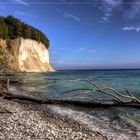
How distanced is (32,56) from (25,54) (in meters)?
5.93

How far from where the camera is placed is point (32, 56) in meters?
86.2

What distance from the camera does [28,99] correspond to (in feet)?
51.3

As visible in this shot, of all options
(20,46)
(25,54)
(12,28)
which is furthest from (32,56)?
(12,28)

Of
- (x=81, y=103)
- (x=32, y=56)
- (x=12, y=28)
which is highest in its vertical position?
(x=12, y=28)

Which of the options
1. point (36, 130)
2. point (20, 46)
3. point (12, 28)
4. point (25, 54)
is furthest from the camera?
point (25, 54)

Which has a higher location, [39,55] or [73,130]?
[39,55]

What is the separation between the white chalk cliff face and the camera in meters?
78.2

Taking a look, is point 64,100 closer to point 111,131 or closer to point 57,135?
point 111,131

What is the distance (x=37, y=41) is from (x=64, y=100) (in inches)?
3154

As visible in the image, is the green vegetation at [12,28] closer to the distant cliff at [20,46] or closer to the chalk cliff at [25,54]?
the distant cliff at [20,46]

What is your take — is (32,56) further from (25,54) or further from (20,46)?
(20,46)

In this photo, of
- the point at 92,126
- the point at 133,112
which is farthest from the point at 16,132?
the point at 133,112

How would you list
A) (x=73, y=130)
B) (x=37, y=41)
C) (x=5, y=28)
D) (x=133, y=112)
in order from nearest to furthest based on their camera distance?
(x=73, y=130) < (x=133, y=112) < (x=5, y=28) < (x=37, y=41)

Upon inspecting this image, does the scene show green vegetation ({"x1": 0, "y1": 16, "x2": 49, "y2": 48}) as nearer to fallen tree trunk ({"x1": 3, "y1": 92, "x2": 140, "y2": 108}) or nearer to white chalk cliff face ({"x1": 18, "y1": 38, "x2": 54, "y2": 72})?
white chalk cliff face ({"x1": 18, "y1": 38, "x2": 54, "y2": 72})
